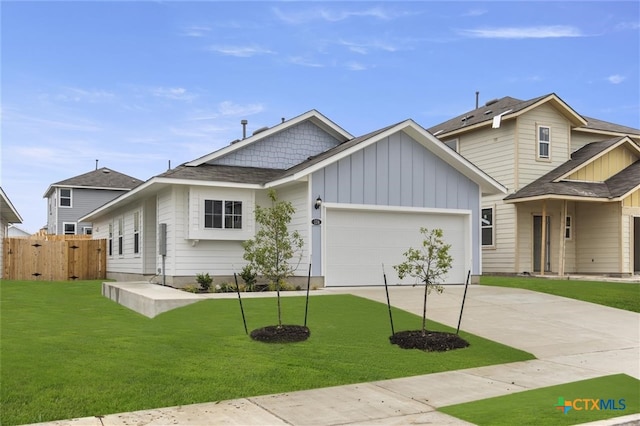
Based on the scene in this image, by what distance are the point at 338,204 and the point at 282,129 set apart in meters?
4.55

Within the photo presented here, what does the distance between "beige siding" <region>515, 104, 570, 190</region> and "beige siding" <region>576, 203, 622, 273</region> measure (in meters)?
2.48

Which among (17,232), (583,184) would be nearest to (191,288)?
(583,184)

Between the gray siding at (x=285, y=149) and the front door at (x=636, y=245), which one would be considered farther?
the front door at (x=636, y=245)

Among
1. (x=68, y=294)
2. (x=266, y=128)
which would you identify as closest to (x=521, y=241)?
(x=266, y=128)

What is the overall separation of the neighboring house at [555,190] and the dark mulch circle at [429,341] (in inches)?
526

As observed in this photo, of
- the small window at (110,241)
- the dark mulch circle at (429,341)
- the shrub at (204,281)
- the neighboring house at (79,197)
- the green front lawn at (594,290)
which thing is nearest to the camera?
the dark mulch circle at (429,341)

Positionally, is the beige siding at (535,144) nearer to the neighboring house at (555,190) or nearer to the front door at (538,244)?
the neighboring house at (555,190)

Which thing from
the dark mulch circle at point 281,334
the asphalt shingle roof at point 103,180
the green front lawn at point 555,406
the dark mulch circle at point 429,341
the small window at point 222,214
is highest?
the asphalt shingle roof at point 103,180

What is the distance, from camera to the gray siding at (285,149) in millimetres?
20328

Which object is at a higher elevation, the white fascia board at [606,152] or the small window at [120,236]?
the white fascia board at [606,152]

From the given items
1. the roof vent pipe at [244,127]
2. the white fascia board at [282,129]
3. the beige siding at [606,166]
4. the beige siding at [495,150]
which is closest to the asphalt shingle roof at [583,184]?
the beige siding at [606,166]

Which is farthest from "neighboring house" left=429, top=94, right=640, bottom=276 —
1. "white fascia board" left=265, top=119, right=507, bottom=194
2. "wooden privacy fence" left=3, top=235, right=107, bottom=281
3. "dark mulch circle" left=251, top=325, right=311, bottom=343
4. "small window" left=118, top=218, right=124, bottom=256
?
"wooden privacy fence" left=3, top=235, right=107, bottom=281

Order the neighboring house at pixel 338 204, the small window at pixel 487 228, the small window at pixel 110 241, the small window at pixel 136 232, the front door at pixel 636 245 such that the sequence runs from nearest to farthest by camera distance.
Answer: the neighboring house at pixel 338 204
the small window at pixel 136 232
the small window at pixel 487 228
the front door at pixel 636 245
the small window at pixel 110 241

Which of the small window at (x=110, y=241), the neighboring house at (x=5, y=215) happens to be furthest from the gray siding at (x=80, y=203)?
the small window at (x=110, y=241)
